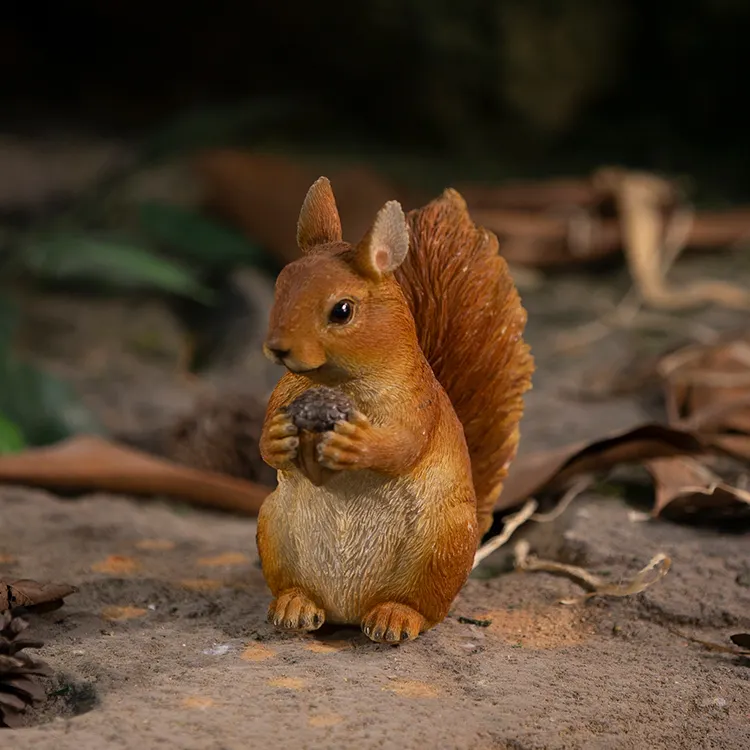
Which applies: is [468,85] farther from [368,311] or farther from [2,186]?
[368,311]

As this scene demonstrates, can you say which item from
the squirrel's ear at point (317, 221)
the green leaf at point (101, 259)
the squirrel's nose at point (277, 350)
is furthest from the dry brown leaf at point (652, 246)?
the squirrel's nose at point (277, 350)

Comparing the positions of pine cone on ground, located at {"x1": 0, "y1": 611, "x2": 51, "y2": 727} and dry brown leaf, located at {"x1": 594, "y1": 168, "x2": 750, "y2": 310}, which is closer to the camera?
pine cone on ground, located at {"x1": 0, "y1": 611, "x2": 51, "y2": 727}

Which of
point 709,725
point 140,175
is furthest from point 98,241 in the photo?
point 709,725

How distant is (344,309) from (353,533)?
41 centimetres

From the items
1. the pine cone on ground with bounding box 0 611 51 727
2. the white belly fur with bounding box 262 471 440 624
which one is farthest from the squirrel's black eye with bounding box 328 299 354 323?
the pine cone on ground with bounding box 0 611 51 727

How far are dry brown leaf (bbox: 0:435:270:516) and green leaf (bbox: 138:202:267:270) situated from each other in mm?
2020

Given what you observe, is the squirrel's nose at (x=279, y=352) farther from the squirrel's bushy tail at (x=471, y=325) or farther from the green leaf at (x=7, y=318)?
the green leaf at (x=7, y=318)

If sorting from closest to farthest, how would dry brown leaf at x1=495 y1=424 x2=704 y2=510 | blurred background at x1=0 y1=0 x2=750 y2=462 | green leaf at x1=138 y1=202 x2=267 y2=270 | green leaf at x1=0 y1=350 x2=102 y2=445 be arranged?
dry brown leaf at x1=495 y1=424 x2=704 y2=510, green leaf at x1=0 y1=350 x2=102 y2=445, blurred background at x1=0 y1=0 x2=750 y2=462, green leaf at x1=138 y1=202 x2=267 y2=270

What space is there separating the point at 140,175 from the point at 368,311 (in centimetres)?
426

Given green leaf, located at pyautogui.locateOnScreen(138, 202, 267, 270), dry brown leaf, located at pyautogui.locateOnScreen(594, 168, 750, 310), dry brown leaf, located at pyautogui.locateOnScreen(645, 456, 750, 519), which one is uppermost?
dry brown leaf, located at pyautogui.locateOnScreen(594, 168, 750, 310)

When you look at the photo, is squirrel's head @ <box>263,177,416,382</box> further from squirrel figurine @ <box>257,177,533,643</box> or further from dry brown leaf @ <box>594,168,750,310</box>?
dry brown leaf @ <box>594,168,750,310</box>

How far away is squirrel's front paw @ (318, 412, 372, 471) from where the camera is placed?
1.86 meters

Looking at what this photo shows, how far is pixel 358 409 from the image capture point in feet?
6.32

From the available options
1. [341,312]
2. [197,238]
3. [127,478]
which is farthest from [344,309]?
[197,238]
